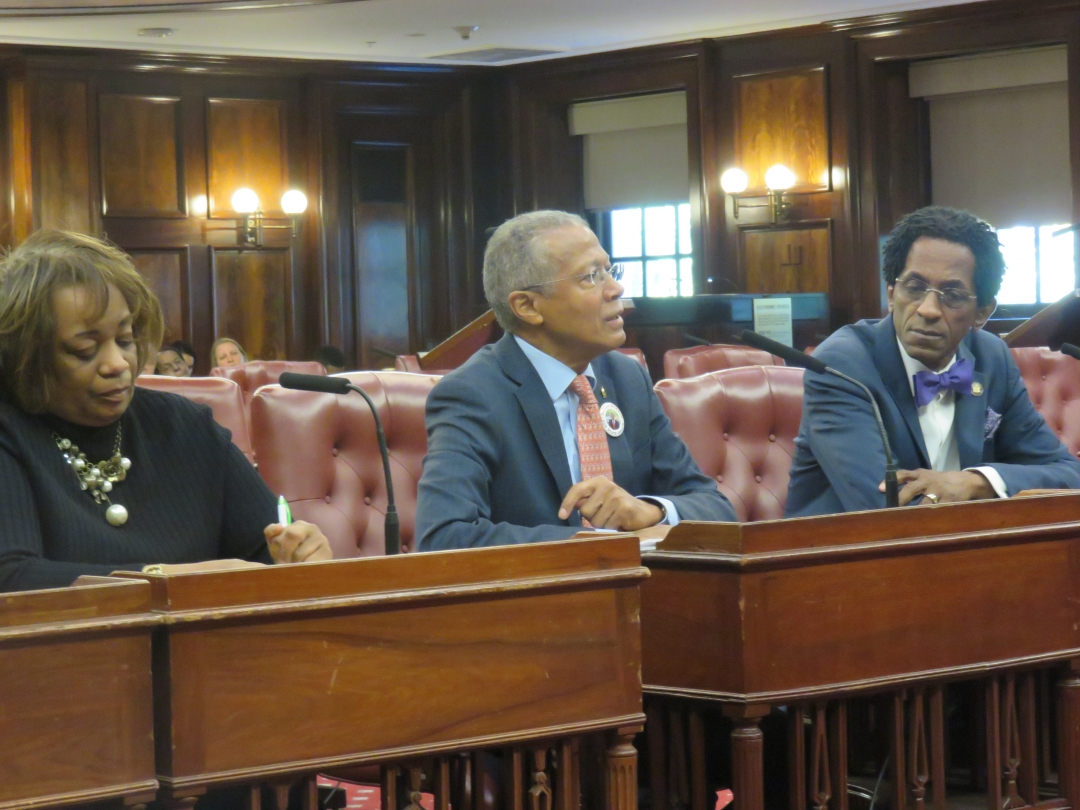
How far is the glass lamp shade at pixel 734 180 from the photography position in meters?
11.3

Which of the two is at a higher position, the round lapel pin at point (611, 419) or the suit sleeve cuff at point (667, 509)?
the round lapel pin at point (611, 419)

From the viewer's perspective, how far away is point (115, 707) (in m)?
1.57

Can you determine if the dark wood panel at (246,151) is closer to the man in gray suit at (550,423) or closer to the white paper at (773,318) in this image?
the white paper at (773,318)

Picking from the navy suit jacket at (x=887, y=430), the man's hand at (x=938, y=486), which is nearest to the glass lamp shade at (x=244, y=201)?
the navy suit jacket at (x=887, y=430)

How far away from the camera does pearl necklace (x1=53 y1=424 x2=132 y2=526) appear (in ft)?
7.10

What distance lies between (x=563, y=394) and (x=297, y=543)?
0.74 metres

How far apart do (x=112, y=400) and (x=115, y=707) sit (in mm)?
700

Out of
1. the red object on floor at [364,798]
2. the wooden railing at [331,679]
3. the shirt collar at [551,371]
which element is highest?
the shirt collar at [551,371]

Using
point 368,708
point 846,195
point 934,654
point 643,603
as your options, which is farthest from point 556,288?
point 846,195

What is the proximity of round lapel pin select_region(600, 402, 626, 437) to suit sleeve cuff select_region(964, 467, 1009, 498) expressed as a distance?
0.69 m

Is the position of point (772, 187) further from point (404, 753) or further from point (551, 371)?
point (404, 753)

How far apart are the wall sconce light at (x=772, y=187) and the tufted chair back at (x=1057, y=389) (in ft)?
20.9

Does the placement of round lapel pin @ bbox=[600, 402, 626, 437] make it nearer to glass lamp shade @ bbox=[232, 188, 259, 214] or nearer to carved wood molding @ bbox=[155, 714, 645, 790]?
carved wood molding @ bbox=[155, 714, 645, 790]

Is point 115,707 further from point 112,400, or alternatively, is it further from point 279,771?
point 112,400
